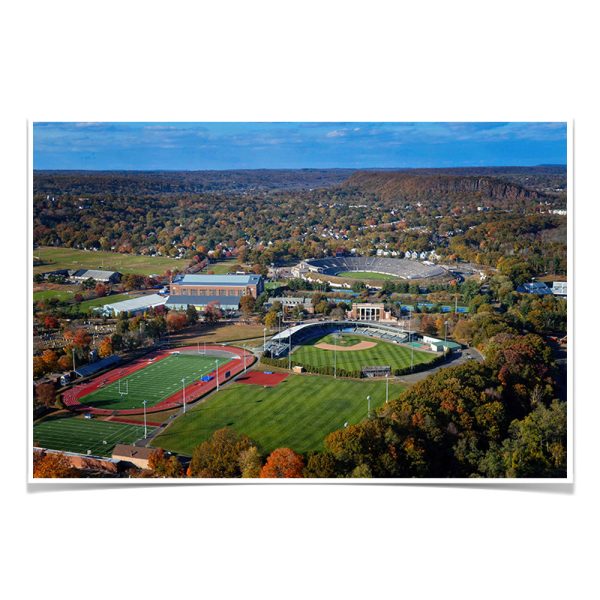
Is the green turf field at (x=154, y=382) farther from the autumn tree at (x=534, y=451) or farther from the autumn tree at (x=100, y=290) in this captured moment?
the autumn tree at (x=534, y=451)

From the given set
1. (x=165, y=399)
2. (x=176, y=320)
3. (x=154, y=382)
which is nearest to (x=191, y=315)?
(x=176, y=320)

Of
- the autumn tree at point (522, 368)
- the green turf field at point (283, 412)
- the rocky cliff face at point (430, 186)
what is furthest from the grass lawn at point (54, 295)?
the rocky cliff face at point (430, 186)

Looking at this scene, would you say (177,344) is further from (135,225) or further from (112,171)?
A: (135,225)

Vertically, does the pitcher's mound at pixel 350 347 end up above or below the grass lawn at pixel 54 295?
below

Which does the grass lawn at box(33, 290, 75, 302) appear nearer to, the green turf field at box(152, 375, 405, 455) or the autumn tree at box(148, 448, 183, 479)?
the green turf field at box(152, 375, 405, 455)

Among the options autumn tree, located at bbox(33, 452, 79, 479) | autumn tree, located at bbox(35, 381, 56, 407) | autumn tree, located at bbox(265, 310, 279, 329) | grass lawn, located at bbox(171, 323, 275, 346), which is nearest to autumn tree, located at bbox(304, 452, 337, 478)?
autumn tree, located at bbox(33, 452, 79, 479)

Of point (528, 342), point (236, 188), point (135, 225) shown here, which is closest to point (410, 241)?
point (236, 188)
